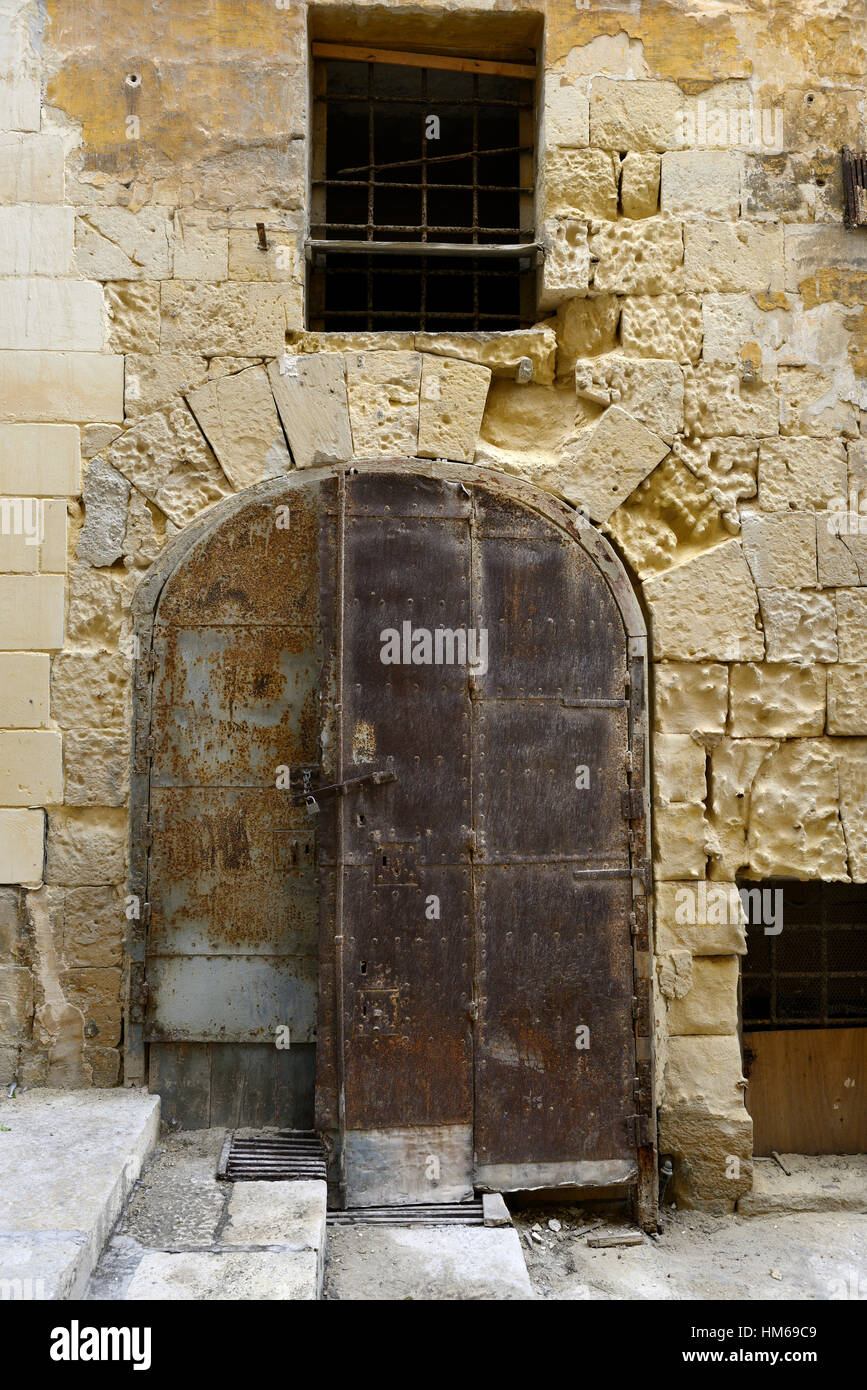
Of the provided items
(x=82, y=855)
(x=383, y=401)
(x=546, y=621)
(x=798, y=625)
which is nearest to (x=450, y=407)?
(x=383, y=401)

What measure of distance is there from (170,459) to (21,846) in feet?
5.51

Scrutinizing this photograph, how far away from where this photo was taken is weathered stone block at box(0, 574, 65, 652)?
4090 mm

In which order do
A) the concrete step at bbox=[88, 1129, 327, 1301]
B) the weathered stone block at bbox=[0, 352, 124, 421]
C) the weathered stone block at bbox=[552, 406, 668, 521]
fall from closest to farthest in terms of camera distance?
the concrete step at bbox=[88, 1129, 327, 1301], the weathered stone block at bbox=[0, 352, 124, 421], the weathered stone block at bbox=[552, 406, 668, 521]

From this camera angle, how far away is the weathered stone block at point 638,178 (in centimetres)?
438

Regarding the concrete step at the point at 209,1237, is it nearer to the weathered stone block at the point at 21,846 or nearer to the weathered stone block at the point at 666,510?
the weathered stone block at the point at 21,846

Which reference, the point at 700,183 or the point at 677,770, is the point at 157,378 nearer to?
the point at 700,183

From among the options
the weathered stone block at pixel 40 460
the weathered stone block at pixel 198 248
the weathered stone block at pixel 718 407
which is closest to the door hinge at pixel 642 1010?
the weathered stone block at pixel 718 407

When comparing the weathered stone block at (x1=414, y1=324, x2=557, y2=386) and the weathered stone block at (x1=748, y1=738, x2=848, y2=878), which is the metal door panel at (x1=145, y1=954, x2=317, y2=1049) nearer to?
the weathered stone block at (x1=748, y1=738, x2=848, y2=878)

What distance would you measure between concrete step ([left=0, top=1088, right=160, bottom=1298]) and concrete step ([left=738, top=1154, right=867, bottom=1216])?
2.49 metres

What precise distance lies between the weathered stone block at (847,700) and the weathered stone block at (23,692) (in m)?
3.26

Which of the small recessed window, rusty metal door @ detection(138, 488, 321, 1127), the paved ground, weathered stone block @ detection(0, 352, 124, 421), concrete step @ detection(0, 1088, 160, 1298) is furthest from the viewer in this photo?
the small recessed window

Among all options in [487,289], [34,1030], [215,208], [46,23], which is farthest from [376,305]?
[34,1030]

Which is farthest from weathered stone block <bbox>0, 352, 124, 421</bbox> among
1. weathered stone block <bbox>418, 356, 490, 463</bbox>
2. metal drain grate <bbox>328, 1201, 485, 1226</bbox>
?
metal drain grate <bbox>328, 1201, 485, 1226</bbox>

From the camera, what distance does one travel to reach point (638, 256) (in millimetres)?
4359
